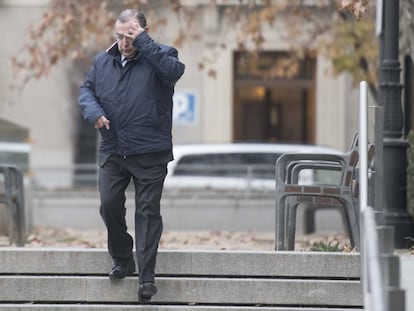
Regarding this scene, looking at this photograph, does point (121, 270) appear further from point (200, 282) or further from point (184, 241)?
point (184, 241)

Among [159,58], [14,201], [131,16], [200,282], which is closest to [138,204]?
[200,282]

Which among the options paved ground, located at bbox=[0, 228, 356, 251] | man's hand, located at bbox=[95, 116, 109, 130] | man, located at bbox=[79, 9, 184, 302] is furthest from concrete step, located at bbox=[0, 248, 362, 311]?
paved ground, located at bbox=[0, 228, 356, 251]

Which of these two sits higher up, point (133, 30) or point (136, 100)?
point (133, 30)

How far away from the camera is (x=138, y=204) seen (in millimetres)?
7738

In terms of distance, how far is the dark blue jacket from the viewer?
7.63 meters

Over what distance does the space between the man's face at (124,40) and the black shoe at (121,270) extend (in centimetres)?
150

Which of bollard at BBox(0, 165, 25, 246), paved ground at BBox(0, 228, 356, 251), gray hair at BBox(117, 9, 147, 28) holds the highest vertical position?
gray hair at BBox(117, 9, 147, 28)

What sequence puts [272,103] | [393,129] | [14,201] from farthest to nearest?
[272,103], [393,129], [14,201]

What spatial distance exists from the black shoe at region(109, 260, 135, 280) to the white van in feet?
48.8

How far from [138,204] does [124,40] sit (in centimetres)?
113

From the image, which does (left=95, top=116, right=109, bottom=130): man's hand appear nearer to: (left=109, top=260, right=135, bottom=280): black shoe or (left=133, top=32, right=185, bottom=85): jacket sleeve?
(left=133, top=32, right=185, bottom=85): jacket sleeve

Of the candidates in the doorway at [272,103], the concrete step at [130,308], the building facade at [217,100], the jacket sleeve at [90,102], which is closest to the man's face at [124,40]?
the jacket sleeve at [90,102]

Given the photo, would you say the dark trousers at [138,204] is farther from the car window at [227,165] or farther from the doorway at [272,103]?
the doorway at [272,103]

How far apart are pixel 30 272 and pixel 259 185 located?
14.9 m
